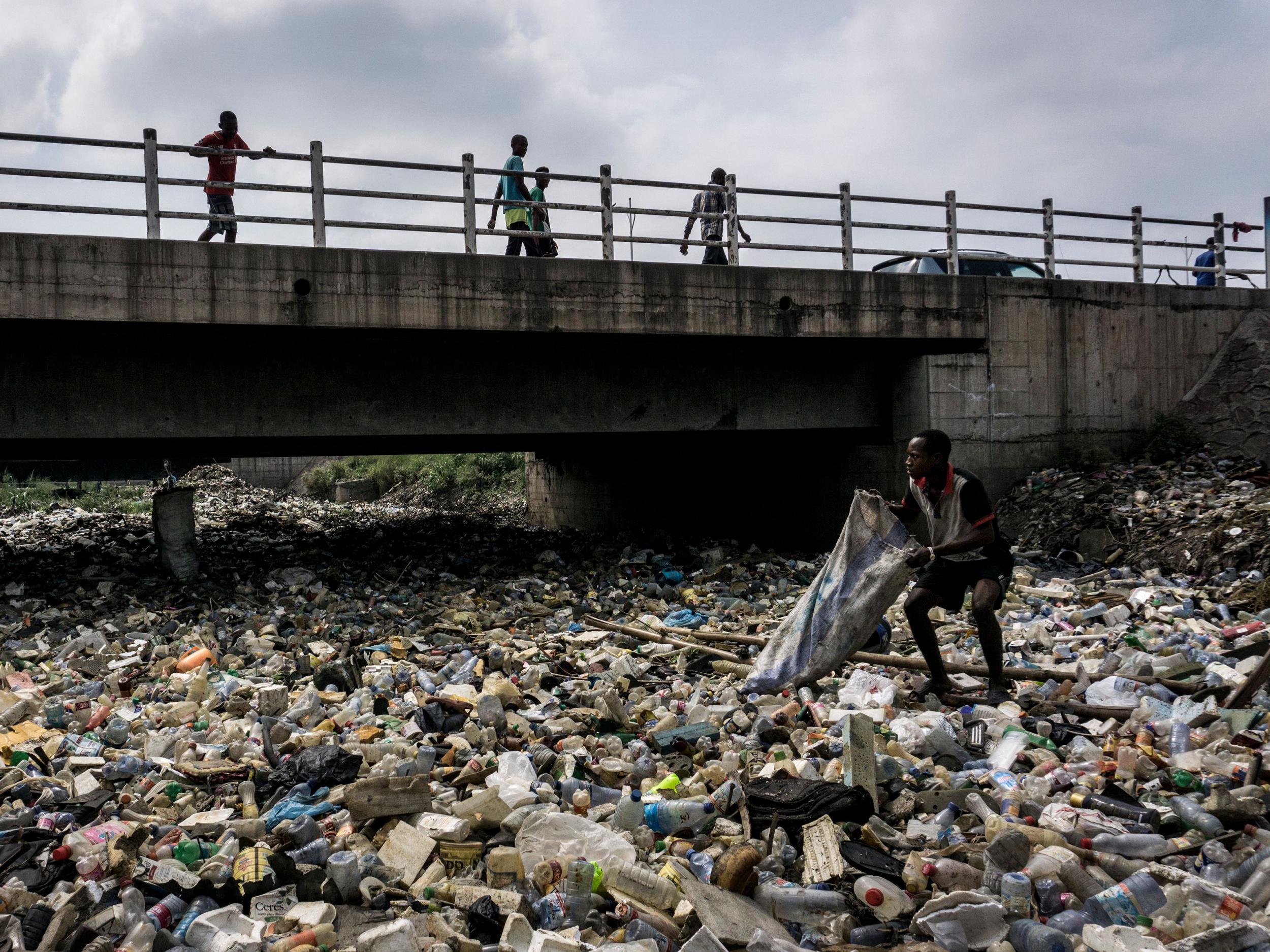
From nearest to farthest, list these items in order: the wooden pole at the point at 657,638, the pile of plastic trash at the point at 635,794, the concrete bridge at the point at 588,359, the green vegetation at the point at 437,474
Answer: the pile of plastic trash at the point at 635,794
the wooden pole at the point at 657,638
the concrete bridge at the point at 588,359
the green vegetation at the point at 437,474

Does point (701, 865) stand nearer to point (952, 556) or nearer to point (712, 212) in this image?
point (952, 556)

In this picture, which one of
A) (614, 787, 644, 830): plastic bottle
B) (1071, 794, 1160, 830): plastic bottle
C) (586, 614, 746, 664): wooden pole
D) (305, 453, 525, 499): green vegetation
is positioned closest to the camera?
(1071, 794, 1160, 830): plastic bottle

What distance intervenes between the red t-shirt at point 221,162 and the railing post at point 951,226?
8.19 metres

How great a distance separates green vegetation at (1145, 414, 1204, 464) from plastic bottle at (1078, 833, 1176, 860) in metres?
10.2

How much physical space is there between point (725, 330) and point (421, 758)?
698 cm

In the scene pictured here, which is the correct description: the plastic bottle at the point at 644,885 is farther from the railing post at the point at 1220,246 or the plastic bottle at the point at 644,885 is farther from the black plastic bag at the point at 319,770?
the railing post at the point at 1220,246

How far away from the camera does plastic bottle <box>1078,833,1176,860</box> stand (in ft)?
10.5

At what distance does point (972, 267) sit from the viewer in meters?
12.2

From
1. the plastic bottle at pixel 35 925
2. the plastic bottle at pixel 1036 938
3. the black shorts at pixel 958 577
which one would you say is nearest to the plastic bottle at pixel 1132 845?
the plastic bottle at pixel 1036 938

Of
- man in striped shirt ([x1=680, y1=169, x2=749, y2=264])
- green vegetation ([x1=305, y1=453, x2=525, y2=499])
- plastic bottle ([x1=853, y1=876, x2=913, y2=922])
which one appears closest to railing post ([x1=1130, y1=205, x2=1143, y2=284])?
man in striped shirt ([x1=680, y1=169, x2=749, y2=264])

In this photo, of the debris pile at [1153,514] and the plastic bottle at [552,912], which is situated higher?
the debris pile at [1153,514]

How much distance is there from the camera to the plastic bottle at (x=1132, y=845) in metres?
3.21

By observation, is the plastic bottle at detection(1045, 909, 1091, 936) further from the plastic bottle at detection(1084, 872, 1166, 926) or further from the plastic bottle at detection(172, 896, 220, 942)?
the plastic bottle at detection(172, 896, 220, 942)

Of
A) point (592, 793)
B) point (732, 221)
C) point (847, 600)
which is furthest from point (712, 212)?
point (592, 793)
